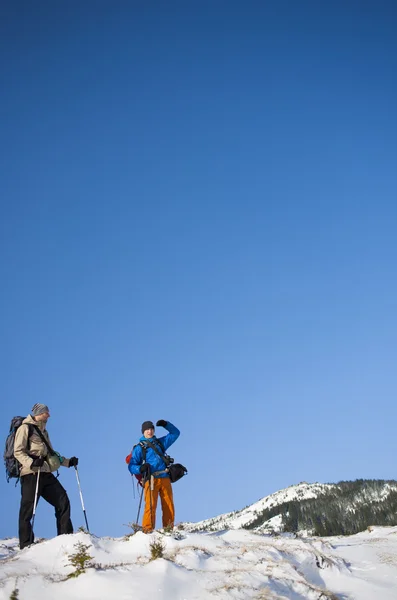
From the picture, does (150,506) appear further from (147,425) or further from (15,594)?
(15,594)

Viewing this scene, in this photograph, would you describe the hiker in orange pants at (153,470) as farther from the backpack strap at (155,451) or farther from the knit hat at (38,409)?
the knit hat at (38,409)

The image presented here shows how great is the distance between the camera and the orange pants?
11367mm

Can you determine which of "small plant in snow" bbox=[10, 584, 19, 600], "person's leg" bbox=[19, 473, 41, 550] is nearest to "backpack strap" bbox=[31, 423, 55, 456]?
"person's leg" bbox=[19, 473, 41, 550]

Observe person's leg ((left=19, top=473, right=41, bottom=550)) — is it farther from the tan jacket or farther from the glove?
the glove

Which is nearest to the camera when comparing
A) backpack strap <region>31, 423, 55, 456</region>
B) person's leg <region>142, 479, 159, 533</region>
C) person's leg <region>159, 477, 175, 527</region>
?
backpack strap <region>31, 423, 55, 456</region>

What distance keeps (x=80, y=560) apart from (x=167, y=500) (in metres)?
5.27

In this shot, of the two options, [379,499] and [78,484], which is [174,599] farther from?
[379,499]

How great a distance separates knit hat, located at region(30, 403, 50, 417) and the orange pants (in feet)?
10.4

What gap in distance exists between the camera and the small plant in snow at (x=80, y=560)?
6407 millimetres

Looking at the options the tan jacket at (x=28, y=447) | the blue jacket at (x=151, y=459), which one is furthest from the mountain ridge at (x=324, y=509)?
the tan jacket at (x=28, y=447)

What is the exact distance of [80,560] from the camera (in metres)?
6.89

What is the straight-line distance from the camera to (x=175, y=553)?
300 inches

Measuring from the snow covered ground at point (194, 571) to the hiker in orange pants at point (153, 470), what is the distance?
235cm

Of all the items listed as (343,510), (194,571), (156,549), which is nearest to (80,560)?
(156,549)
